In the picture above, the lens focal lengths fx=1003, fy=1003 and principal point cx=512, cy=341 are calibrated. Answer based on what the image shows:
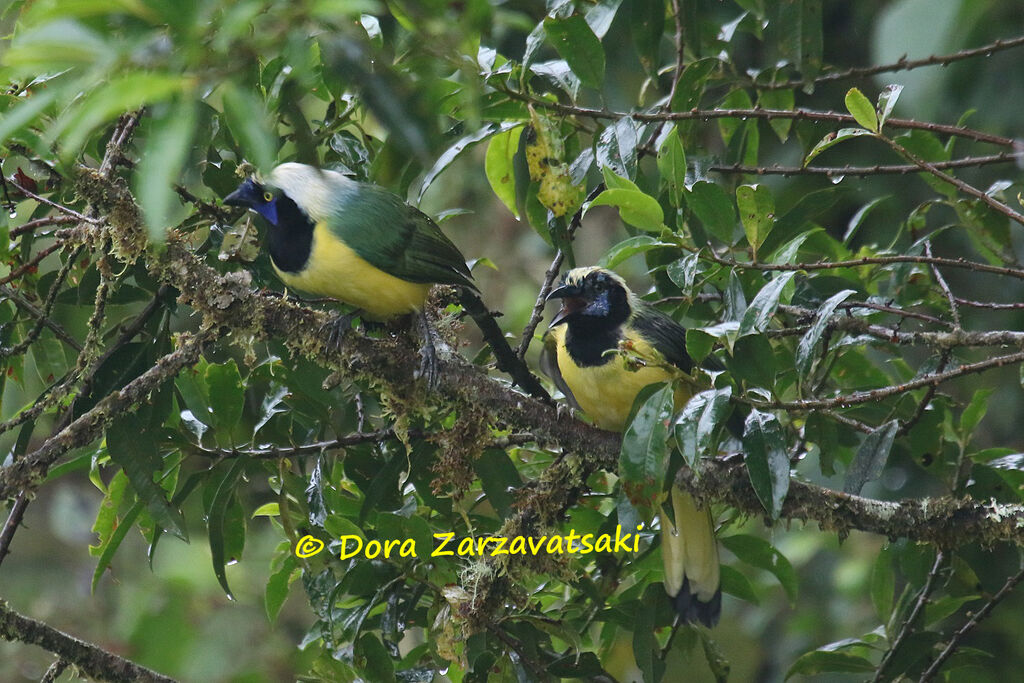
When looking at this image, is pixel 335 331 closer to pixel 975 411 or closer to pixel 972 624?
pixel 975 411

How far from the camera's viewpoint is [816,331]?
2584 mm

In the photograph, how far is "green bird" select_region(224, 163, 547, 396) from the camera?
10.2ft

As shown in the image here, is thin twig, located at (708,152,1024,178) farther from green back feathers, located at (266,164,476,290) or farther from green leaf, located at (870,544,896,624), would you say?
green leaf, located at (870,544,896,624)

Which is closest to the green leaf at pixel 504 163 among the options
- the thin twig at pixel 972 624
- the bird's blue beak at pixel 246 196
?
the bird's blue beak at pixel 246 196

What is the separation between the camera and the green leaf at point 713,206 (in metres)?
2.82

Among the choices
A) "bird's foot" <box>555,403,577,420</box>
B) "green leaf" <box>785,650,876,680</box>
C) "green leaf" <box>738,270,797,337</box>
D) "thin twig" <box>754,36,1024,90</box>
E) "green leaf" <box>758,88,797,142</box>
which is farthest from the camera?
"green leaf" <box>758,88,797,142</box>

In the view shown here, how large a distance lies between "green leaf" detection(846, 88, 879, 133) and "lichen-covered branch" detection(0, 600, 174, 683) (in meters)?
2.42

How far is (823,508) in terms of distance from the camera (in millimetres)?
Answer: 2771

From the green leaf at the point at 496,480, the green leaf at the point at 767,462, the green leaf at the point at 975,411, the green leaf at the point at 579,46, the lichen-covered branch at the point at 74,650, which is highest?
the green leaf at the point at 579,46

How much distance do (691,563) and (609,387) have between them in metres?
0.65

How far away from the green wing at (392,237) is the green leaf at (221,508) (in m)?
0.77

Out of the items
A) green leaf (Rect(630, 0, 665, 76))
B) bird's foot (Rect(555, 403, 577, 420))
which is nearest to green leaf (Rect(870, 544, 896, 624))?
bird's foot (Rect(555, 403, 577, 420))

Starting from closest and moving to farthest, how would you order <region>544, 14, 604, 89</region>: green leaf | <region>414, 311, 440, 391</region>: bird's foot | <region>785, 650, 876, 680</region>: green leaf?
<region>544, 14, 604, 89</region>: green leaf < <region>414, 311, 440, 391</region>: bird's foot < <region>785, 650, 876, 680</region>: green leaf

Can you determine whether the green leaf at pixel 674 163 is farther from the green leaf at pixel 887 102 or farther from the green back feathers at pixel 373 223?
the green back feathers at pixel 373 223
